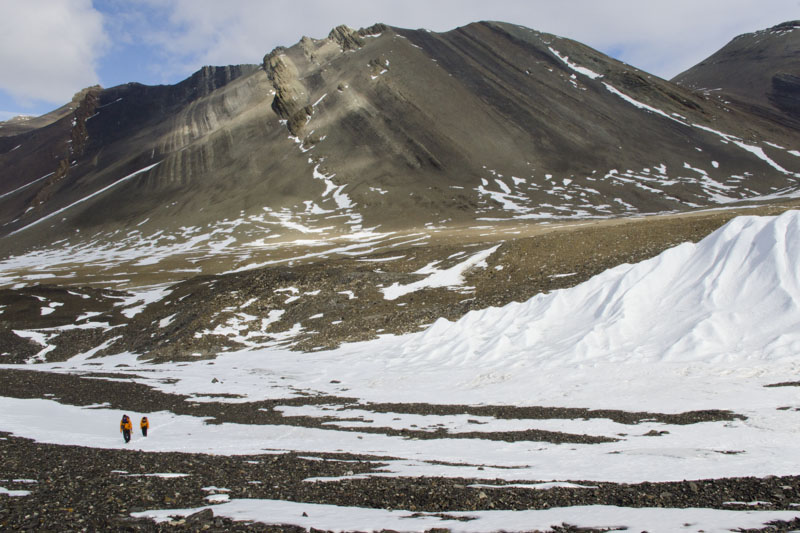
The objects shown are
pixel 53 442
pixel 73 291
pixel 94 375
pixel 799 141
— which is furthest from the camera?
pixel 799 141

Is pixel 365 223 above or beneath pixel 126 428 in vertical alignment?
above

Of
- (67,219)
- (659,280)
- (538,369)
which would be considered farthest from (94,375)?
(67,219)

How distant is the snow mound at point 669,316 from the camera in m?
22.8

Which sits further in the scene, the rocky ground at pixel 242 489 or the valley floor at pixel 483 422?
the valley floor at pixel 483 422

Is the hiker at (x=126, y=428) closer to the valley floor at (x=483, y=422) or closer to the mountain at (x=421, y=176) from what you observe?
the valley floor at (x=483, y=422)

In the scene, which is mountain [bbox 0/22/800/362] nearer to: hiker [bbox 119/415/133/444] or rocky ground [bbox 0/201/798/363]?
rocky ground [bbox 0/201/798/363]

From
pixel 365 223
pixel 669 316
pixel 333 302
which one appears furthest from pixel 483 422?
pixel 365 223

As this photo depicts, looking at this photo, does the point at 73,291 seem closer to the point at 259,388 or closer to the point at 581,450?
the point at 259,388

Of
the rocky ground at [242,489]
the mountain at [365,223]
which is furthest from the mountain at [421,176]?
the rocky ground at [242,489]

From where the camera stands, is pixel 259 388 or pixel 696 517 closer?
pixel 696 517

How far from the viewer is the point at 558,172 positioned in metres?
169

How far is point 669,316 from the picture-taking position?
86.0 feet

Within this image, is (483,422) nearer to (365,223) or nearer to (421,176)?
(365,223)

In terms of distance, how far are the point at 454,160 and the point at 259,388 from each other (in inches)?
6131
